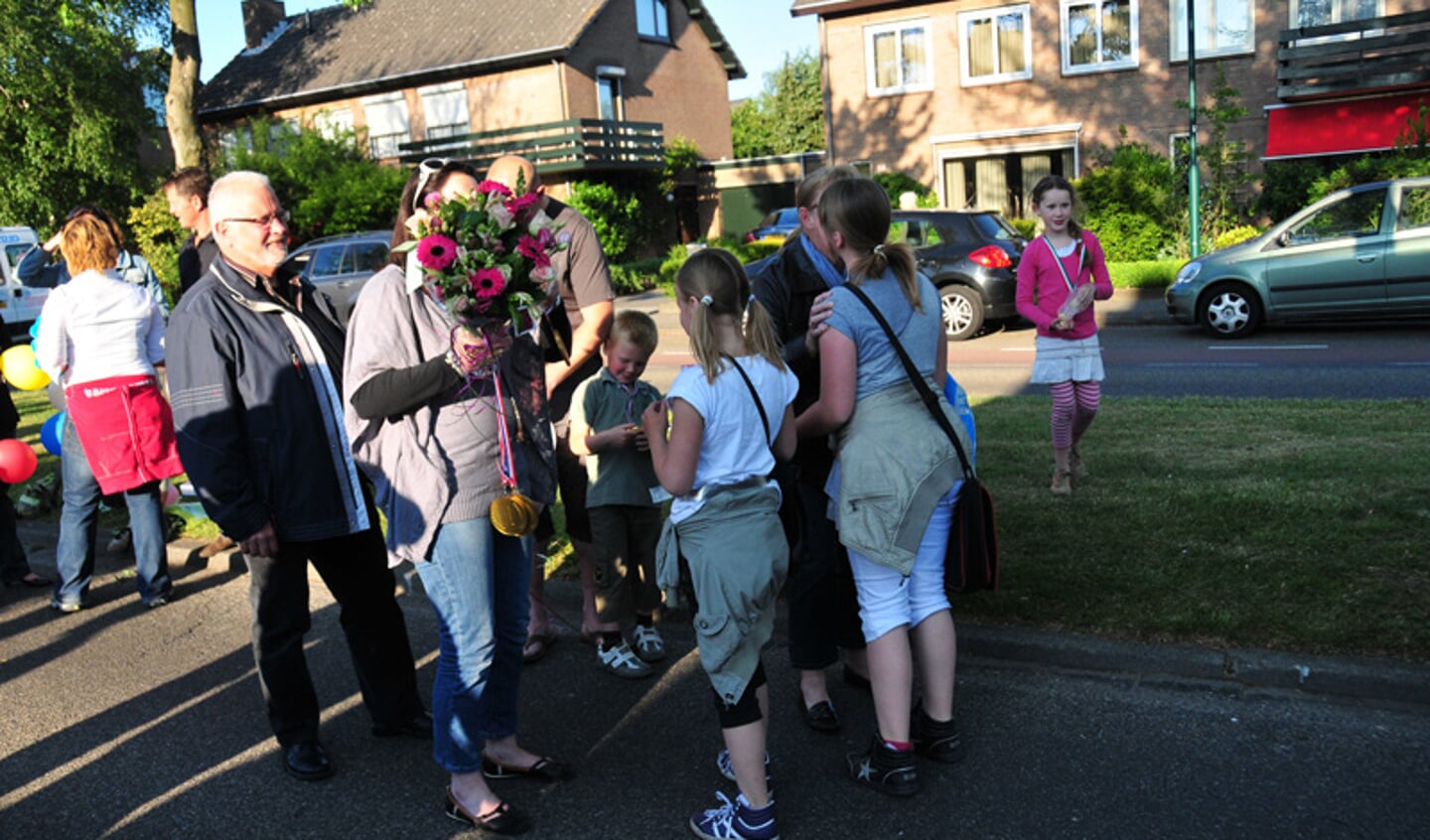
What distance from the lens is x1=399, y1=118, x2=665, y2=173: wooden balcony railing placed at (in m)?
29.5

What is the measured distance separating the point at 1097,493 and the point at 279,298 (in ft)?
14.2

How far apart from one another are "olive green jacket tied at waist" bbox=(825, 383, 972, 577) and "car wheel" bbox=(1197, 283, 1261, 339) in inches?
446

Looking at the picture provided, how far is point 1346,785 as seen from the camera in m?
3.42

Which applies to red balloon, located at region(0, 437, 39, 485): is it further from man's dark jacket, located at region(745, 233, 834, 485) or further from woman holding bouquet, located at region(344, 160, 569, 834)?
man's dark jacket, located at region(745, 233, 834, 485)

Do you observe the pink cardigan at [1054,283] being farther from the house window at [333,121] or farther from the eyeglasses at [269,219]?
the house window at [333,121]

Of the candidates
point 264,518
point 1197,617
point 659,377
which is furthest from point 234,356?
point 659,377

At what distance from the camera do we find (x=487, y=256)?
321 centimetres

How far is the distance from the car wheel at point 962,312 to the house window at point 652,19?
22.7m

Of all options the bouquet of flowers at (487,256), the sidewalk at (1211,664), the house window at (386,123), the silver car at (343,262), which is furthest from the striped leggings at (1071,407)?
the house window at (386,123)

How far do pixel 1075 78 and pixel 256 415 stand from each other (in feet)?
82.7

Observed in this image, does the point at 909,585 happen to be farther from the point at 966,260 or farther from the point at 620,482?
the point at 966,260

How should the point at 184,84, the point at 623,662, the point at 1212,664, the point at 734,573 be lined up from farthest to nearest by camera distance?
1. the point at 184,84
2. the point at 623,662
3. the point at 1212,664
4. the point at 734,573

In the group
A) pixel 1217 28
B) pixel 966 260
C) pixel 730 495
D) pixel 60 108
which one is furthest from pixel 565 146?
pixel 730 495

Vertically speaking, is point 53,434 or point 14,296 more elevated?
point 14,296
